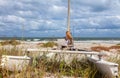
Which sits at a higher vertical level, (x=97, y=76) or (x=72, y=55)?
(x=72, y=55)

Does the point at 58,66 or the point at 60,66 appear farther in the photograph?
the point at 58,66

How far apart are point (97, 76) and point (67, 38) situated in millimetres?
3022

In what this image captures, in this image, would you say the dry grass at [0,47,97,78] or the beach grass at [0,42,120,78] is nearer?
the dry grass at [0,47,97,78]

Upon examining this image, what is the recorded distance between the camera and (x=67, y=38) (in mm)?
12398

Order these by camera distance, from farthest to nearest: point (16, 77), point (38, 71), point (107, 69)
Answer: point (107, 69) → point (38, 71) → point (16, 77)

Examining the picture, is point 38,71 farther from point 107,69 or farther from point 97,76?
point 97,76

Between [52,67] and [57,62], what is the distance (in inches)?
25.9

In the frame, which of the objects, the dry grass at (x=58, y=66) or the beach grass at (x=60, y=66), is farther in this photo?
the beach grass at (x=60, y=66)

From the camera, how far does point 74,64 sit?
33.7 feet

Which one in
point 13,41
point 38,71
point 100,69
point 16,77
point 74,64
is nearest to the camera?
point 16,77

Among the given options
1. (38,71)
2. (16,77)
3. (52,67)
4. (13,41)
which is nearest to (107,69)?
(52,67)

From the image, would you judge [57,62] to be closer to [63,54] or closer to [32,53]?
[63,54]

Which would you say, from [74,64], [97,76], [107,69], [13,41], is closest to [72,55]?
[74,64]

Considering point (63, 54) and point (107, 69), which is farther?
point (63, 54)
